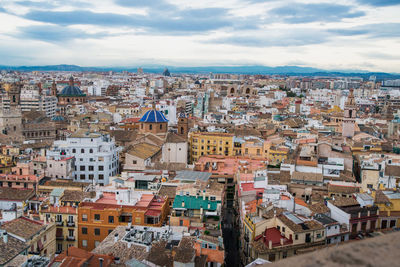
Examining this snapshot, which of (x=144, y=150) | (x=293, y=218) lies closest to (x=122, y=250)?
(x=293, y=218)

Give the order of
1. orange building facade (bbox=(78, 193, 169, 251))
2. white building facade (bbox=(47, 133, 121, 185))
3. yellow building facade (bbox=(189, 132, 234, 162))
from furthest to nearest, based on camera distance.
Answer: yellow building facade (bbox=(189, 132, 234, 162)) → white building facade (bbox=(47, 133, 121, 185)) → orange building facade (bbox=(78, 193, 169, 251))

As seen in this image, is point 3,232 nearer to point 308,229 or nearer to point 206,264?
point 206,264

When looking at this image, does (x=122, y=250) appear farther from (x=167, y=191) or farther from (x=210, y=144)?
(x=210, y=144)

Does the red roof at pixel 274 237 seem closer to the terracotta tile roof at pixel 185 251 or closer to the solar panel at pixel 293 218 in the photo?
the solar panel at pixel 293 218

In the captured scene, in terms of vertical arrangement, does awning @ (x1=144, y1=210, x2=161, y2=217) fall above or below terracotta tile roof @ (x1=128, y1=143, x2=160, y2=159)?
below

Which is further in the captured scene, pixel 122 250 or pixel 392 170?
pixel 392 170

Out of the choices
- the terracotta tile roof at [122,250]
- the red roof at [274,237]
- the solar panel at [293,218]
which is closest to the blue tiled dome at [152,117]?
the solar panel at [293,218]

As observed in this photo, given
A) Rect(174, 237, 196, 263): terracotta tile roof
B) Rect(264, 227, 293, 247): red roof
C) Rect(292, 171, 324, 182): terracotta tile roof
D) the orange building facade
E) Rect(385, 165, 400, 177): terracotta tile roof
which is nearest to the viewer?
Rect(174, 237, 196, 263): terracotta tile roof

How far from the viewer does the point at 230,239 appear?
26156 mm

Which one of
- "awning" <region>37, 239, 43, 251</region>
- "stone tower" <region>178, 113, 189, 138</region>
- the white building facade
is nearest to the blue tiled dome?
"stone tower" <region>178, 113, 189, 138</region>

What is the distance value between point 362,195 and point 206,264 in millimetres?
9612

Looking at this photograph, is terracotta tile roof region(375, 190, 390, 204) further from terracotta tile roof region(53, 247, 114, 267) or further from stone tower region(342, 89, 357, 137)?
Result: stone tower region(342, 89, 357, 137)

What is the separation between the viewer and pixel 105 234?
21938mm

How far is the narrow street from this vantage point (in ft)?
76.8
